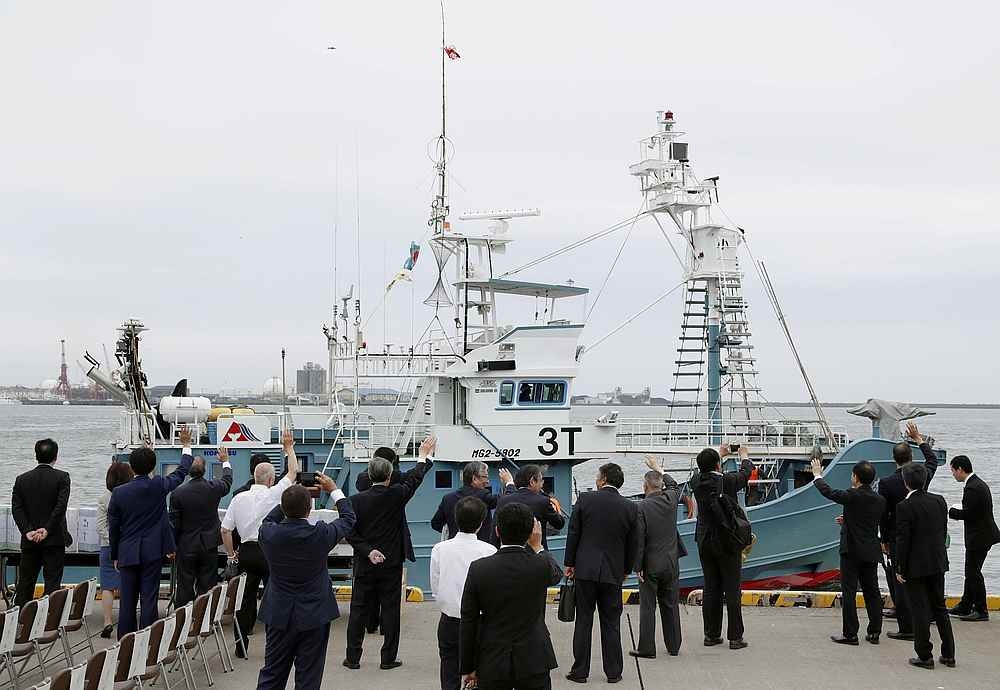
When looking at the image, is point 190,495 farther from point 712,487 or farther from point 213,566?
point 712,487

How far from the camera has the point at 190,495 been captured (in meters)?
8.73

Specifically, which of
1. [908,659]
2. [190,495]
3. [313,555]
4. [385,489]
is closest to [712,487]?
[908,659]

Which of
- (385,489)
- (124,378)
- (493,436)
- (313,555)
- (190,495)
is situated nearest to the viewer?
(313,555)

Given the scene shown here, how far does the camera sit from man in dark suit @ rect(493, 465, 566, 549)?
7925mm

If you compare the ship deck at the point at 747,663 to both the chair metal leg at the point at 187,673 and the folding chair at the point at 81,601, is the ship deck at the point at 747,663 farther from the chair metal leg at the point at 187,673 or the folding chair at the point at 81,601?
the folding chair at the point at 81,601

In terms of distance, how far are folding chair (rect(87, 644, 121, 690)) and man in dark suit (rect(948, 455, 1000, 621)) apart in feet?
22.2

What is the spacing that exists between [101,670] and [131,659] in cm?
56

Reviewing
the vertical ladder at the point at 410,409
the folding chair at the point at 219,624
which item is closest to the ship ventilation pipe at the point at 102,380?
the vertical ladder at the point at 410,409

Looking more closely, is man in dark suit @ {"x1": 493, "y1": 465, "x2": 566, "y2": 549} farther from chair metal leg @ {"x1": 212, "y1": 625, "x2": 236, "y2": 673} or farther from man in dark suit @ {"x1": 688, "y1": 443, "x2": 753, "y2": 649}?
chair metal leg @ {"x1": 212, "y1": 625, "x2": 236, "y2": 673}

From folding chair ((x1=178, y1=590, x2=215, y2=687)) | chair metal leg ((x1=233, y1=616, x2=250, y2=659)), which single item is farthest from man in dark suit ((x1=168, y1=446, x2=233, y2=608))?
folding chair ((x1=178, y1=590, x2=215, y2=687))

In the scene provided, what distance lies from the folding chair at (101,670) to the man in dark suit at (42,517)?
3.12m

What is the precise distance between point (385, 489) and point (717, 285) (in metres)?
13.8

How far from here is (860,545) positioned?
8891 mm

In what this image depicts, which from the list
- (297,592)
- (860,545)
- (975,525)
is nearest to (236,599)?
(297,592)
